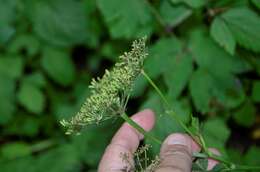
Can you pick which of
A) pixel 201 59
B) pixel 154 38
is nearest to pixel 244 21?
pixel 201 59

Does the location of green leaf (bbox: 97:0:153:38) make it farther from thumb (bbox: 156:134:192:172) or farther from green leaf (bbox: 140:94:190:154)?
thumb (bbox: 156:134:192:172)

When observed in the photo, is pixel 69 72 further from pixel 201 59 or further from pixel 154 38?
pixel 201 59

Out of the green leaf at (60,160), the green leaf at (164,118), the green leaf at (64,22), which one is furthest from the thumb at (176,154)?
the green leaf at (64,22)

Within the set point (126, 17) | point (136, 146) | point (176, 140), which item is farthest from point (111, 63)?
point (176, 140)

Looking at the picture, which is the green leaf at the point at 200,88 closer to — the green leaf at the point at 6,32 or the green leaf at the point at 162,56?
the green leaf at the point at 162,56

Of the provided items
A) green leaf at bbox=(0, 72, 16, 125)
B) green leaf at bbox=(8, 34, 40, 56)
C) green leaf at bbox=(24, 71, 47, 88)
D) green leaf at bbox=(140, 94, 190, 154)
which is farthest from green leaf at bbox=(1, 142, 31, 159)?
green leaf at bbox=(140, 94, 190, 154)

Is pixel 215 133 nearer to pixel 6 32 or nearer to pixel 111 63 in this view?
pixel 111 63
